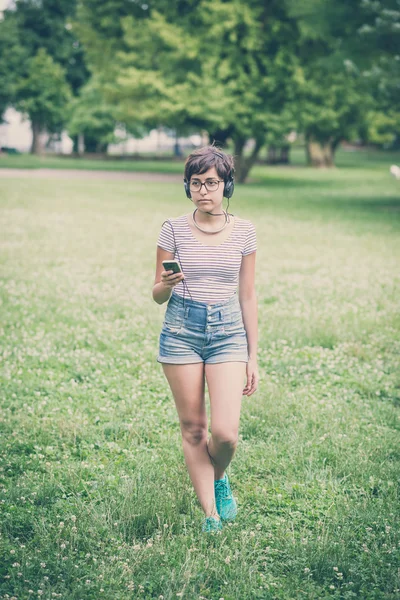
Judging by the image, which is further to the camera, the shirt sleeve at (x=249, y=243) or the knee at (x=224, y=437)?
the shirt sleeve at (x=249, y=243)

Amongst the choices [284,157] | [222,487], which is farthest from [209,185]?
[284,157]

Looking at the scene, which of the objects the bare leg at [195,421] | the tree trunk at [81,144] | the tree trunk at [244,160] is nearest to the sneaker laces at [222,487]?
the bare leg at [195,421]

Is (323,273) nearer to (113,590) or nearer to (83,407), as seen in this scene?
(83,407)

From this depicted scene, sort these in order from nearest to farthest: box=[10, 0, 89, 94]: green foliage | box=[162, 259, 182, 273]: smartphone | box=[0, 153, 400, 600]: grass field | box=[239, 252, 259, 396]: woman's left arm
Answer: box=[162, 259, 182, 273]: smartphone → box=[0, 153, 400, 600]: grass field → box=[239, 252, 259, 396]: woman's left arm → box=[10, 0, 89, 94]: green foliage

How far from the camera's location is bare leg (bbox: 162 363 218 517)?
453 centimetres

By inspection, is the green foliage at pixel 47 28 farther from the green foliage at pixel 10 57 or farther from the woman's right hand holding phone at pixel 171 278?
the woman's right hand holding phone at pixel 171 278

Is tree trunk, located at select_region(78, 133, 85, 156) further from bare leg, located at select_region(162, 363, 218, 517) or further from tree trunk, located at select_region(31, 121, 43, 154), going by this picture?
bare leg, located at select_region(162, 363, 218, 517)

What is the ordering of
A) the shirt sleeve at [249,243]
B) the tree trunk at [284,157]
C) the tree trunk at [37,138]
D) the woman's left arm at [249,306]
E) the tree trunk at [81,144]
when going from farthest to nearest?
the tree trunk at [37,138] < the tree trunk at [81,144] < the tree trunk at [284,157] < the woman's left arm at [249,306] < the shirt sleeve at [249,243]

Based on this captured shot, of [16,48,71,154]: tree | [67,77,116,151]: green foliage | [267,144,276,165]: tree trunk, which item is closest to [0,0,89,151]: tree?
[16,48,71,154]: tree

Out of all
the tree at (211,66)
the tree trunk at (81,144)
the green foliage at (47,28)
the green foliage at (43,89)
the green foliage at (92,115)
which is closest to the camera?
the tree at (211,66)

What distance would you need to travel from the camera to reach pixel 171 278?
4.21 m

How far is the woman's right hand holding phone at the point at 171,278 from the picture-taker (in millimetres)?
4195

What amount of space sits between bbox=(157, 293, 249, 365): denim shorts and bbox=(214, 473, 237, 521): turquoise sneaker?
971 mm

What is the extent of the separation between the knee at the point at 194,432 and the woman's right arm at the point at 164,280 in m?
0.89
